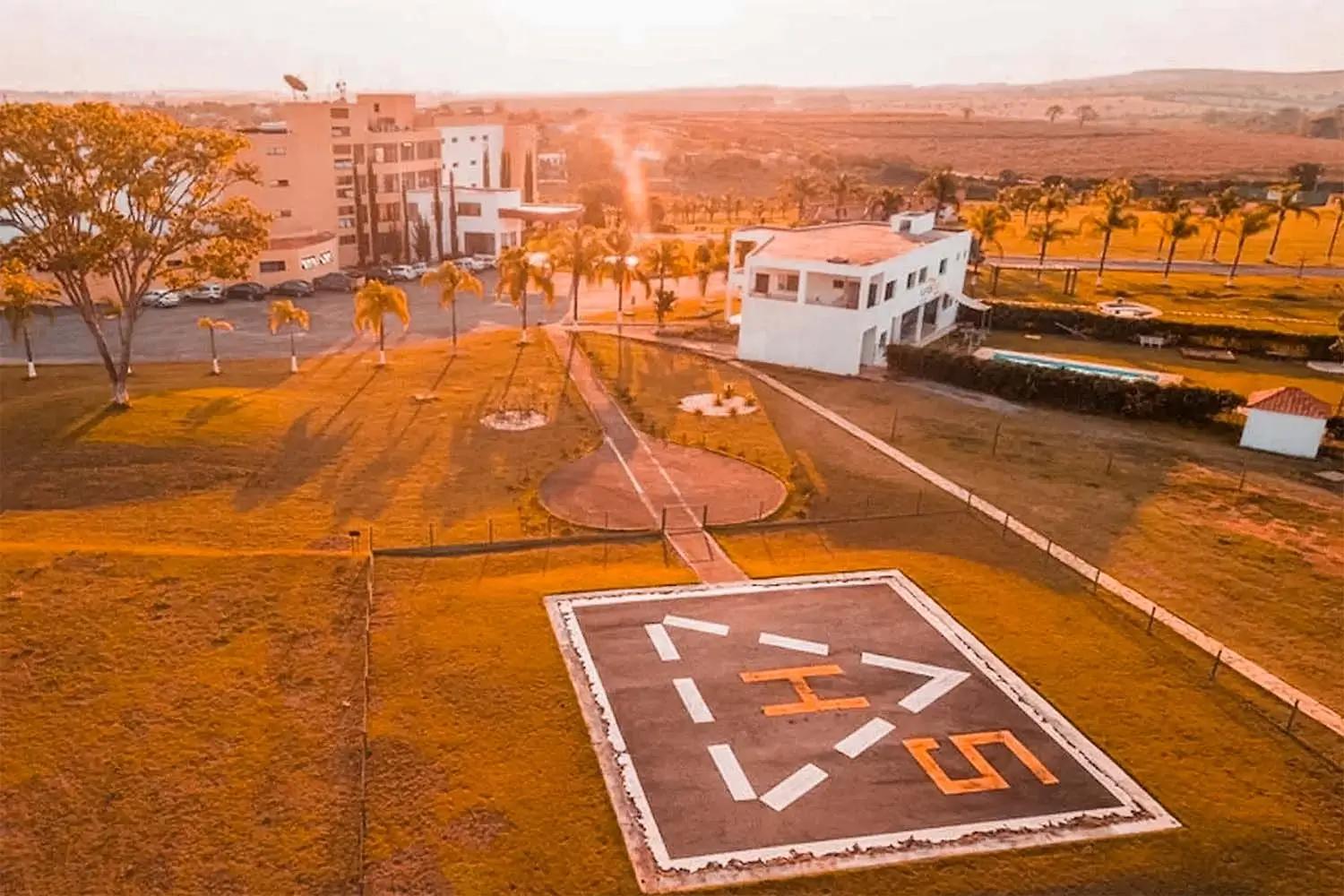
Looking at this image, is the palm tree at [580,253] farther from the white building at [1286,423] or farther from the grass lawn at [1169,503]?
the white building at [1286,423]

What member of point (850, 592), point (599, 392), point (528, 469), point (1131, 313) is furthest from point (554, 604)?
point (1131, 313)

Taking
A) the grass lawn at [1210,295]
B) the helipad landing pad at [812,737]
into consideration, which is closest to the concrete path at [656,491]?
the helipad landing pad at [812,737]

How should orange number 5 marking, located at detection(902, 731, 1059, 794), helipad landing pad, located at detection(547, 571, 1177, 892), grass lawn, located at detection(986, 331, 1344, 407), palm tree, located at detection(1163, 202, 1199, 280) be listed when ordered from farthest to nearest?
palm tree, located at detection(1163, 202, 1199, 280), grass lawn, located at detection(986, 331, 1344, 407), orange number 5 marking, located at detection(902, 731, 1059, 794), helipad landing pad, located at detection(547, 571, 1177, 892)

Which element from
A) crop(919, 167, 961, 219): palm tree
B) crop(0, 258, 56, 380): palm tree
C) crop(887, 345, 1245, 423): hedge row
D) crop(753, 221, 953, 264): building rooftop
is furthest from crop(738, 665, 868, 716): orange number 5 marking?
crop(919, 167, 961, 219): palm tree

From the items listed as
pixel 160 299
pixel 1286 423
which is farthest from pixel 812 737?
pixel 160 299

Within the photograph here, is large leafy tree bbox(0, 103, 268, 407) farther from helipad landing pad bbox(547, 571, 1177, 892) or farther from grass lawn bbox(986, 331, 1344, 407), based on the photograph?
grass lawn bbox(986, 331, 1344, 407)

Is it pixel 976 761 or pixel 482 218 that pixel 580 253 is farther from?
pixel 976 761
